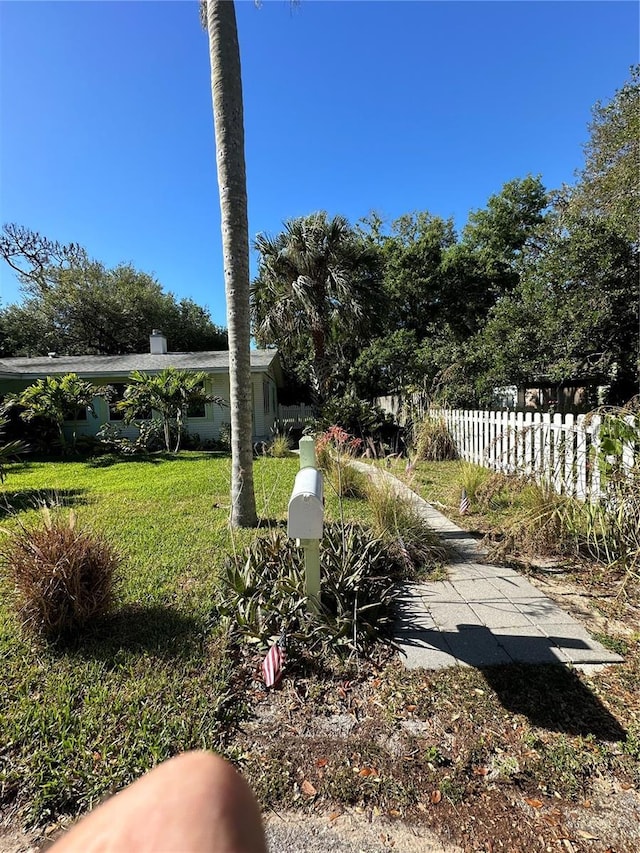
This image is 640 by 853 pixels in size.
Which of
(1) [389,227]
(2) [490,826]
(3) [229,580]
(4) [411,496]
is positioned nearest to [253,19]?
(4) [411,496]

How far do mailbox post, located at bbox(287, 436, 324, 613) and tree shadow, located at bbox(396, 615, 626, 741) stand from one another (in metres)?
0.73

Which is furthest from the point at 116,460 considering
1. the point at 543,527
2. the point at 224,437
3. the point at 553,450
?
the point at 543,527

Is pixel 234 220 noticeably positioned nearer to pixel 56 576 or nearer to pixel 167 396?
pixel 56 576

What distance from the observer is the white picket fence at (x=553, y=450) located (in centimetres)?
444

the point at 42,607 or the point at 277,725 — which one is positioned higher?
the point at 42,607

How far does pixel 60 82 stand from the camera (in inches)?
274

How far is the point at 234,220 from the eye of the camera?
479cm

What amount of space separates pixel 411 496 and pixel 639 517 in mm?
2028

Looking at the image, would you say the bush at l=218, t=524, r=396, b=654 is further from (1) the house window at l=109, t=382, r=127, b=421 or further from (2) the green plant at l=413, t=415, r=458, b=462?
(1) the house window at l=109, t=382, r=127, b=421

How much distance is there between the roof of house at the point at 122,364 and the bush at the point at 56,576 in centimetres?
1160

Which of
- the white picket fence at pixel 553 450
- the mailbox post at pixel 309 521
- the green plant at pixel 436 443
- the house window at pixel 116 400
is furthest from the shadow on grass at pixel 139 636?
the house window at pixel 116 400

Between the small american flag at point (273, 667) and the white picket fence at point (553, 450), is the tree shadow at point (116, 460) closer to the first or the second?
the white picket fence at point (553, 450)

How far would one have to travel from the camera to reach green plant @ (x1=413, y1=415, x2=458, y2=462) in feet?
32.9

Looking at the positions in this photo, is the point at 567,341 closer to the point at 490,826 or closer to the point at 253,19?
the point at 253,19
